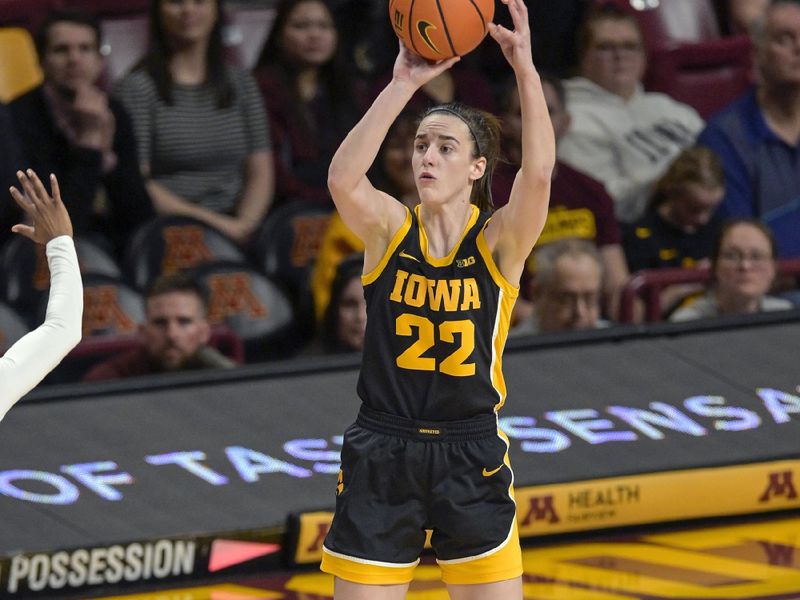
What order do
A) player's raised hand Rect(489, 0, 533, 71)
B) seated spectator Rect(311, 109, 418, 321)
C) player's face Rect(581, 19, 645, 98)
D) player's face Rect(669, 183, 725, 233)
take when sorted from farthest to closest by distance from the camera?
1. player's face Rect(581, 19, 645, 98)
2. player's face Rect(669, 183, 725, 233)
3. seated spectator Rect(311, 109, 418, 321)
4. player's raised hand Rect(489, 0, 533, 71)

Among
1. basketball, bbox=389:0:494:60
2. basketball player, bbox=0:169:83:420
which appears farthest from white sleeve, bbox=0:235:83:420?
basketball, bbox=389:0:494:60

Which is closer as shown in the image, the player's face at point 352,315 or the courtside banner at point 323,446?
the courtside banner at point 323,446

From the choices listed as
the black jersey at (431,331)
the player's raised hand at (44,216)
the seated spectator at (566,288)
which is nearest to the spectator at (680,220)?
the seated spectator at (566,288)

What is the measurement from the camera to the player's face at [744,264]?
28.3ft

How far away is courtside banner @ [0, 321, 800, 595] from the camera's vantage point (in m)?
6.99

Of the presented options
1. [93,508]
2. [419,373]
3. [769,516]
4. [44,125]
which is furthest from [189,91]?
[419,373]

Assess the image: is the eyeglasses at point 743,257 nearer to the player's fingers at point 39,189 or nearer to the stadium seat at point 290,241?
the stadium seat at point 290,241

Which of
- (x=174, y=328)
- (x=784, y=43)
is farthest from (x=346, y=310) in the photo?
(x=784, y=43)

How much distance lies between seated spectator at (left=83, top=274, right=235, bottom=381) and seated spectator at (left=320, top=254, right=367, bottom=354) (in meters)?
0.54

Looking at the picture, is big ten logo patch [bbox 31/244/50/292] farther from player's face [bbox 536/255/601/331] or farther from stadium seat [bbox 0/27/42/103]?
player's face [bbox 536/255/601/331]

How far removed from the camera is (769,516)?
770cm

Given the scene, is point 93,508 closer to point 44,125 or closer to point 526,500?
point 526,500

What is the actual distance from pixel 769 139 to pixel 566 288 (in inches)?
76.6

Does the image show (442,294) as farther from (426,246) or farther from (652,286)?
(652,286)
